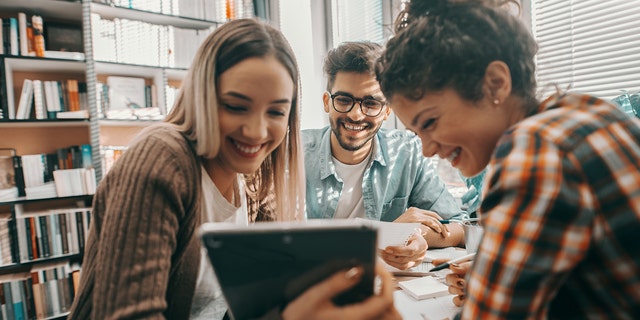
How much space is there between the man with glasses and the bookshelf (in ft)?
4.97

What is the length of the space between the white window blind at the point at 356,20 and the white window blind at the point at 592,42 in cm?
134

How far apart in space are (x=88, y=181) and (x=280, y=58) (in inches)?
81.1

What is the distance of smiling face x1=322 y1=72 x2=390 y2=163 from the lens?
1.66m

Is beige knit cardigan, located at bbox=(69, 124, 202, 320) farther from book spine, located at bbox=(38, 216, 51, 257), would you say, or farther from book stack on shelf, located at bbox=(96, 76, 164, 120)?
book stack on shelf, located at bbox=(96, 76, 164, 120)

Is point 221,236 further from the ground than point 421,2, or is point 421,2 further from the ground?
point 421,2

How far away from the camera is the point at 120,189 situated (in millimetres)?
745

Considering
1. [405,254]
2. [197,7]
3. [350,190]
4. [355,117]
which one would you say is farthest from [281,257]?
[197,7]

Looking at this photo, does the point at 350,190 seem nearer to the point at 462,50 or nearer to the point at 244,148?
the point at 244,148

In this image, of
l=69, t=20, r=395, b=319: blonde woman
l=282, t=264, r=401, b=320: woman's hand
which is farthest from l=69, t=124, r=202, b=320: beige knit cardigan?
l=282, t=264, r=401, b=320: woman's hand

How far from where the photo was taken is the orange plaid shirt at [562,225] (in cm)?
49

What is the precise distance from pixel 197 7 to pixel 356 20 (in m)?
1.38

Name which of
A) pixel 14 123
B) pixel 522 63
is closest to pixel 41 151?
pixel 14 123

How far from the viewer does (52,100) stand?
240cm

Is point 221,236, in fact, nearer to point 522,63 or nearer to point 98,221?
point 98,221
